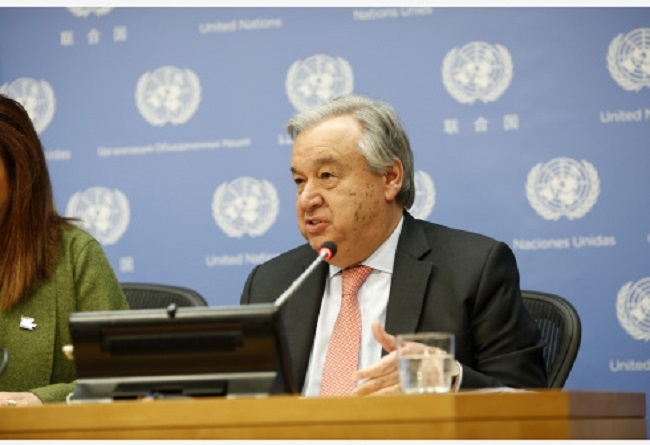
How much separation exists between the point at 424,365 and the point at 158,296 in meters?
1.52

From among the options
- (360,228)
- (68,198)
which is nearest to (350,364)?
(360,228)

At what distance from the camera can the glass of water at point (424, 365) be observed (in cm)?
201

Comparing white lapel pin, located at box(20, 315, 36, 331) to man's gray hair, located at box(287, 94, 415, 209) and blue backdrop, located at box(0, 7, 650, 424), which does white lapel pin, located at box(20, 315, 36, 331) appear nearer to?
man's gray hair, located at box(287, 94, 415, 209)

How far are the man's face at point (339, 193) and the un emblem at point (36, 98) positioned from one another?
196 cm

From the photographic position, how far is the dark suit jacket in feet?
9.17

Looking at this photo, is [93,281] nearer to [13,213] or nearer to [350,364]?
[13,213]

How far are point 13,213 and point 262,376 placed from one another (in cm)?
134

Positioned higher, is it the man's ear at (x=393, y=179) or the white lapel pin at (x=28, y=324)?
the man's ear at (x=393, y=179)

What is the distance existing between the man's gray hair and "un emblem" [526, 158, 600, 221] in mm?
1032

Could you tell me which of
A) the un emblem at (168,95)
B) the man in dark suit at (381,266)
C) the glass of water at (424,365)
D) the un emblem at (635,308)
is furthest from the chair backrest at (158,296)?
the un emblem at (635,308)

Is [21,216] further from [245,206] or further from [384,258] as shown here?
[245,206]

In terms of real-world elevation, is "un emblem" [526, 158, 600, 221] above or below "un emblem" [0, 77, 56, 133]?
below

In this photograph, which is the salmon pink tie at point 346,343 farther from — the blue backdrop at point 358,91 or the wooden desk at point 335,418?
the blue backdrop at point 358,91

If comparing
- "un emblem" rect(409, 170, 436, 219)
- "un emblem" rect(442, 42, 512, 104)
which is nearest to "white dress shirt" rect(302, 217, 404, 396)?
"un emblem" rect(409, 170, 436, 219)
